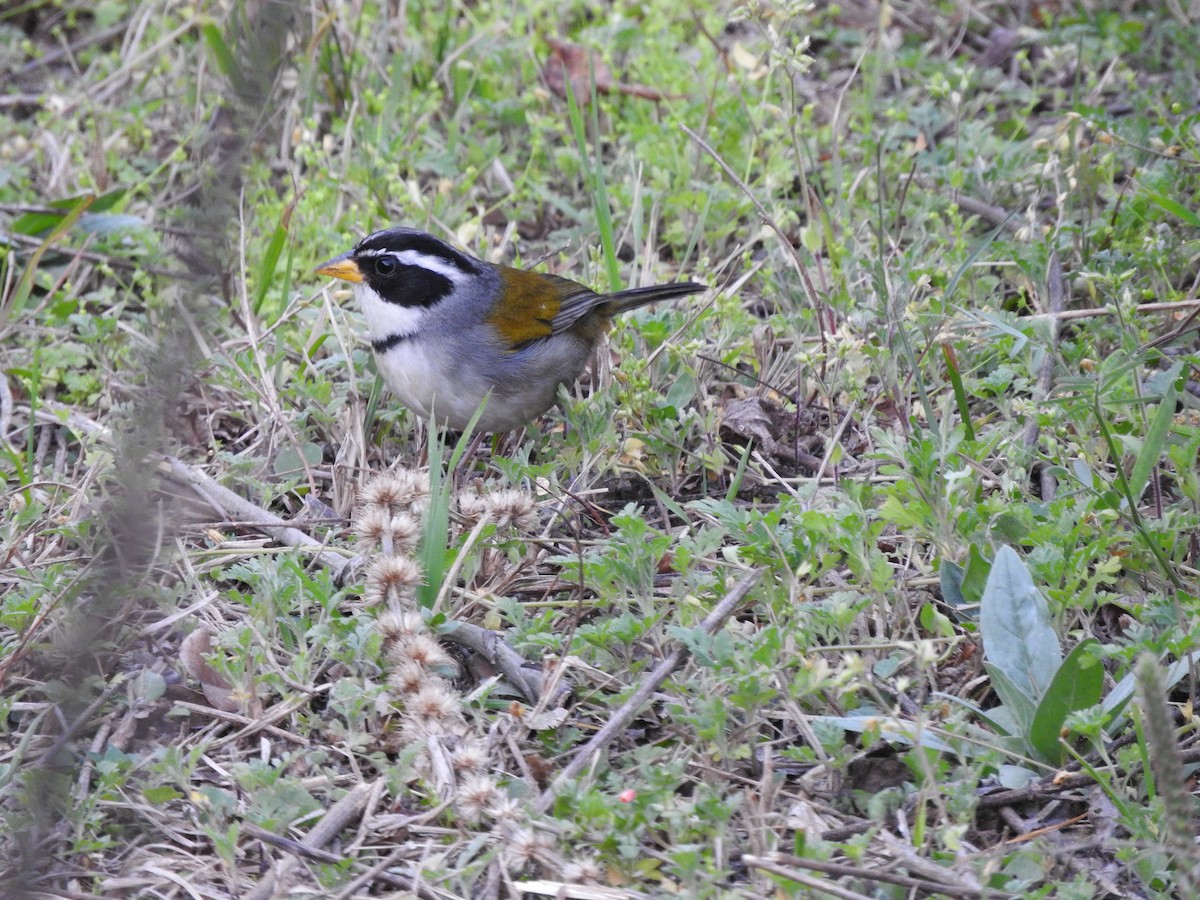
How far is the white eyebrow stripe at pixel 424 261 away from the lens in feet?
18.0

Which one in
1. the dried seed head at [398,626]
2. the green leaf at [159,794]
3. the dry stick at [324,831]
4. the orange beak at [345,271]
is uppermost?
the orange beak at [345,271]

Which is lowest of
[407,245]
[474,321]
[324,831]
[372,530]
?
[324,831]

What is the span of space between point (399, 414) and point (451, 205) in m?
1.65

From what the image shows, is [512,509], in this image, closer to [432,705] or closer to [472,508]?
[472,508]

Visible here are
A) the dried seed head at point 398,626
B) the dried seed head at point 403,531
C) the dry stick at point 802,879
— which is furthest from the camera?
the dried seed head at point 403,531

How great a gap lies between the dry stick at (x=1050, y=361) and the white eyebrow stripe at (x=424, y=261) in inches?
93.9

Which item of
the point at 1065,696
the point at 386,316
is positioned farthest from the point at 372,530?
the point at 1065,696

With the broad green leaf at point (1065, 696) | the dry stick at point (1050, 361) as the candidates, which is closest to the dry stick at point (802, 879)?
the broad green leaf at point (1065, 696)

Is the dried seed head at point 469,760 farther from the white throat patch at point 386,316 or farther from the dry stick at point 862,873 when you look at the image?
the white throat patch at point 386,316

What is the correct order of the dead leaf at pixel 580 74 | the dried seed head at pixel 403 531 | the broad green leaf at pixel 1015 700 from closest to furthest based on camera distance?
the broad green leaf at pixel 1015 700, the dried seed head at pixel 403 531, the dead leaf at pixel 580 74

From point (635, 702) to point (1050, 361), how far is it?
2.42 meters

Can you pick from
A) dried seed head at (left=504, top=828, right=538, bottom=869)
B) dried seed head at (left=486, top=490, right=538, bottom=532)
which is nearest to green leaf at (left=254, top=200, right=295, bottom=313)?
dried seed head at (left=486, top=490, right=538, bottom=532)

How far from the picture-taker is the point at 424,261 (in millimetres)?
5492

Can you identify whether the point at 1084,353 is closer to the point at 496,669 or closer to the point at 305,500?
the point at 496,669
